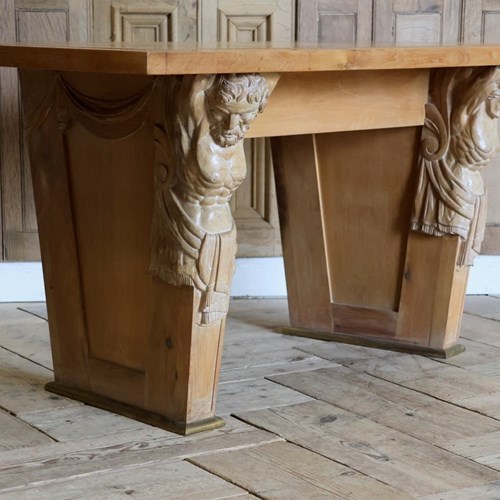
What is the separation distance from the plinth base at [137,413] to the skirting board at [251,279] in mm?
862

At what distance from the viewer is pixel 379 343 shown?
2598 millimetres

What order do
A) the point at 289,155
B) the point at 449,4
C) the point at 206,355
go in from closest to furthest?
the point at 206,355 → the point at 289,155 → the point at 449,4

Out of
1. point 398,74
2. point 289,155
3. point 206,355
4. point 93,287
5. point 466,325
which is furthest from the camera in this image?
point 466,325

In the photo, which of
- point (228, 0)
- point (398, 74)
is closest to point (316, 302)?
point (398, 74)

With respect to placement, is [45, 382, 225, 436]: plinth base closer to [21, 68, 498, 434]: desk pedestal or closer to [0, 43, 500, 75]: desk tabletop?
[21, 68, 498, 434]: desk pedestal

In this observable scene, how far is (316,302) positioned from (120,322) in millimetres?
759

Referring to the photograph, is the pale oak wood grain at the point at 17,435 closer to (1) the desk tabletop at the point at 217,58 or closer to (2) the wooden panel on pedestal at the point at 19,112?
(1) the desk tabletop at the point at 217,58

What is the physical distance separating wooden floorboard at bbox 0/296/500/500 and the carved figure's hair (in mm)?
620

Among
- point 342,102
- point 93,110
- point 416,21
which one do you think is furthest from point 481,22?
point 93,110

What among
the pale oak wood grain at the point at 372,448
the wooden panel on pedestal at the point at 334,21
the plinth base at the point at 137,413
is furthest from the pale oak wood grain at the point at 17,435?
the wooden panel on pedestal at the point at 334,21

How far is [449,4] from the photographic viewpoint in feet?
10.1

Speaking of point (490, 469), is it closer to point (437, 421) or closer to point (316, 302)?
point (437, 421)

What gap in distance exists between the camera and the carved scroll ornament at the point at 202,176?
5.88 feet

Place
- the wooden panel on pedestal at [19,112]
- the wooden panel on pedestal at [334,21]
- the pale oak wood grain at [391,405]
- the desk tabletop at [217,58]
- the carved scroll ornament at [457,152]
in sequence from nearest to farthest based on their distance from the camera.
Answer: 1. the desk tabletop at [217,58]
2. the pale oak wood grain at [391,405]
3. the carved scroll ornament at [457,152]
4. the wooden panel on pedestal at [19,112]
5. the wooden panel on pedestal at [334,21]
